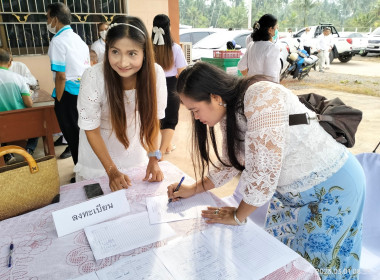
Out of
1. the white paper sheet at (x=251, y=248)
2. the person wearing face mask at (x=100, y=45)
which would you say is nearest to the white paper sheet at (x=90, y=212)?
the white paper sheet at (x=251, y=248)

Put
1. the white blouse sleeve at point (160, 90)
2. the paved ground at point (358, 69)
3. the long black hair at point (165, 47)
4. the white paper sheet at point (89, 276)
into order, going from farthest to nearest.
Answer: the paved ground at point (358, 69) < the long black hair at point (165, 47) < the white blouse sleeve at point (160, 90) < the white paper sheet at point (89, 276)

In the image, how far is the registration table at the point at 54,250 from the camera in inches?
30.7

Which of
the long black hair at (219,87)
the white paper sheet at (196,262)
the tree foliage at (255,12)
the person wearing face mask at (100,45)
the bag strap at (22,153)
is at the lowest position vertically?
the white paper sheet at (196,262)

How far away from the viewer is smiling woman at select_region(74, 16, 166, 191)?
49.0 inches

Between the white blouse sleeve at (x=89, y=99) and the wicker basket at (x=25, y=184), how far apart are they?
10.8 inches

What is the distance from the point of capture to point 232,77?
0.98 m

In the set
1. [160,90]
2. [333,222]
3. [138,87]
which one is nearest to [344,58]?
[160,90]

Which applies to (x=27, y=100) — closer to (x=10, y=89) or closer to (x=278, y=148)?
(x=10, y=89)

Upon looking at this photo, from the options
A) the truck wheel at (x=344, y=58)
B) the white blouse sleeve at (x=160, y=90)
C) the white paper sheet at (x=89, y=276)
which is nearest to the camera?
the white paper sheet at (x=89, y=276)

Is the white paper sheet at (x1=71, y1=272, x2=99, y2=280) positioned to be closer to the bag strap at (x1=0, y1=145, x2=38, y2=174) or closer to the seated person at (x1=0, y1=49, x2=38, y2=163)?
the bag strap at (x1=0, y1=145, x2=38, y2=174)

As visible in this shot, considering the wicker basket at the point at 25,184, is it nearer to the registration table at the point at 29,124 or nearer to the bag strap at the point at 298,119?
the bag strap at the point at 298,119

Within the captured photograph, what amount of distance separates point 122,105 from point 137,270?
0.78 m

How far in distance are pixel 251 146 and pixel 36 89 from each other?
337cm

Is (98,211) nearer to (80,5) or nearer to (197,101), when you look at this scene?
(197,101)
